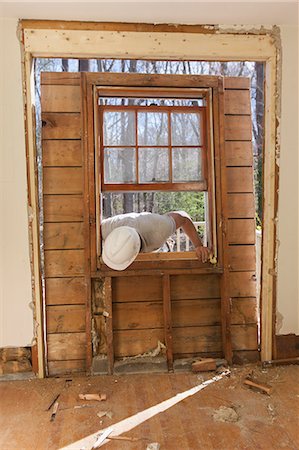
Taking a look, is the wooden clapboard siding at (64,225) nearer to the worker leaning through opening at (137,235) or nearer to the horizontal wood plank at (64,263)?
the horizontal wood plank at (64,263)

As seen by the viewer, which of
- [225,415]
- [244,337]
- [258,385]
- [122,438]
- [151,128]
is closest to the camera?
[122,438]

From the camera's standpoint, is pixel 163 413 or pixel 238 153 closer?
pixel 163 413

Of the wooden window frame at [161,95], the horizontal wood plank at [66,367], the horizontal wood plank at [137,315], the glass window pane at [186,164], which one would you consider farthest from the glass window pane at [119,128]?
the horizontal wood plank at [66,367]

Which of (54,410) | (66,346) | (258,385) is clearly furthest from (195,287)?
(54,410)

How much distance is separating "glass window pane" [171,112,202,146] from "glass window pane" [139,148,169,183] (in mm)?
132

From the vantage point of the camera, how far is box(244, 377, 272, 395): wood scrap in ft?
8.49

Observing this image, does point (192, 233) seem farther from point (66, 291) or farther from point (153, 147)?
point (66, 291)

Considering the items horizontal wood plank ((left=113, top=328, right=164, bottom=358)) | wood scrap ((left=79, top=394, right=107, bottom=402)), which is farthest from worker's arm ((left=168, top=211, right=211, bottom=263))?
wood scrap ((left=79, top=394, right=107, bottom=402))

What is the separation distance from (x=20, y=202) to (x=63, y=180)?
356mm

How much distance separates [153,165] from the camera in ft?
9.75

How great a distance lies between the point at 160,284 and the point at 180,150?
1.03 metres

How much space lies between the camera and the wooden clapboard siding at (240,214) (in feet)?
10.0

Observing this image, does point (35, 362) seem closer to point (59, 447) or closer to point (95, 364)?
point (95, 364)

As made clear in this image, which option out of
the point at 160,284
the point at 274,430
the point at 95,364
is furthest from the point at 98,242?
the point at 274,430
